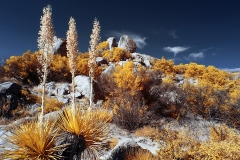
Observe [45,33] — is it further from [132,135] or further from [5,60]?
[5,60]

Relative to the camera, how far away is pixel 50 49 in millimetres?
4965

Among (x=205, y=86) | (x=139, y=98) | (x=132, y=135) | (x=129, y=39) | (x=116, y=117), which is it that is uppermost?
(x=129, y=39)

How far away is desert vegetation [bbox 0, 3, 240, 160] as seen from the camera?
342 centimetres

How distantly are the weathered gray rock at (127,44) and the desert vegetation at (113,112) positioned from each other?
5564 millimetres

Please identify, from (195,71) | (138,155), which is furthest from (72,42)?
(195,71)

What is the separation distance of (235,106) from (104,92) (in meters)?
10.8

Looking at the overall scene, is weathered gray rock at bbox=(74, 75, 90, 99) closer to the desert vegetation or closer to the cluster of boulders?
the desert vegetation

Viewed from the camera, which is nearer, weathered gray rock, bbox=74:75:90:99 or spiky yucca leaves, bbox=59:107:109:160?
spiky yucca leaves, bbox=59:107:109:160

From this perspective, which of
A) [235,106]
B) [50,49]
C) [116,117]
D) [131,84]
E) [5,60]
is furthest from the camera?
[5,60]

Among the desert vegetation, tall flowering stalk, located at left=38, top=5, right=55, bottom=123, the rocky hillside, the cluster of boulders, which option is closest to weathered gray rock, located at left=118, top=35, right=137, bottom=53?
the desert vegetation

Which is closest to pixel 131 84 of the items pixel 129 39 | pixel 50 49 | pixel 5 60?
pixel 50 49

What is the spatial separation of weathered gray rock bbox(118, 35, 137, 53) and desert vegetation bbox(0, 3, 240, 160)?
219 inches

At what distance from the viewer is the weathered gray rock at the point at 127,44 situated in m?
37.4

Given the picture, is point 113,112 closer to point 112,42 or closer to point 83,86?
point 83,86
